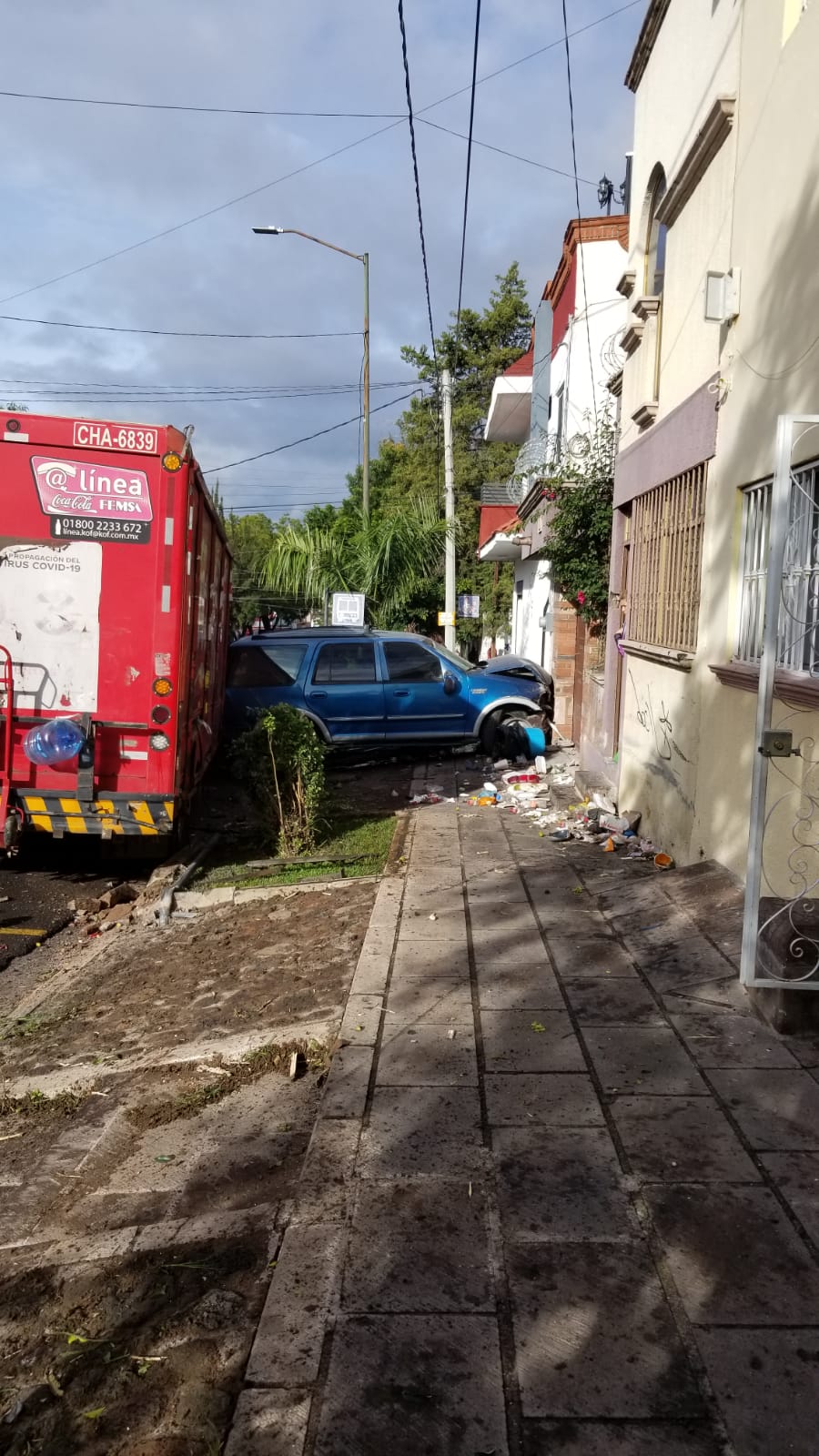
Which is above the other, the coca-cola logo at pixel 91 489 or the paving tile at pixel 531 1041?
the coca-cola logo at pixel 91 489

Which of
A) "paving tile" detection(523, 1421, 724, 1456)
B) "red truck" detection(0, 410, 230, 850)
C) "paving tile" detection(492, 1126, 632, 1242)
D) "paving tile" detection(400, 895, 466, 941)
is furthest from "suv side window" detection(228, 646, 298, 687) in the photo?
"paving tile" detection(523, 1421, 724, 1456)

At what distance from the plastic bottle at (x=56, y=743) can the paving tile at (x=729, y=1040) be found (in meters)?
4.13

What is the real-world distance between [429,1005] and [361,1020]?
0.35 meters

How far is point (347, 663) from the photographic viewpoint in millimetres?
13516

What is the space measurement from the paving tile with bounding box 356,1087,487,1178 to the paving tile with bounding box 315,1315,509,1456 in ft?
2.38

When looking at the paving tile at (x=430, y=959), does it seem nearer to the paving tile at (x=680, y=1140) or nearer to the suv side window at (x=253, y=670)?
the paving tile at (x=680, y=1140)

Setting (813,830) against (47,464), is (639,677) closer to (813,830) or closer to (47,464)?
(813,830)

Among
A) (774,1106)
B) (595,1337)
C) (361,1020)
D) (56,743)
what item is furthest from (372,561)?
(595,1337)

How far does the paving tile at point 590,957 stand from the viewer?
17.1ft

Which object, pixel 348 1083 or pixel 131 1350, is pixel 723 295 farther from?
pixel 131 1350

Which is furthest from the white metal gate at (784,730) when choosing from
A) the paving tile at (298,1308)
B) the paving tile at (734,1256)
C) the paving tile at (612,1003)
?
the paving tile at (298,1308)

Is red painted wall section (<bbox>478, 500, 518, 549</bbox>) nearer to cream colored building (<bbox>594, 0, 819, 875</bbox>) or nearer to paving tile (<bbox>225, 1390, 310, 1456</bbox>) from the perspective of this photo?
cream colored building (<bbox>594, 0, 819, 875</bbox>)

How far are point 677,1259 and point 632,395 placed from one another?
27.3 feet

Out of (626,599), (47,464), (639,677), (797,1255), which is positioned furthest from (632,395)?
(797,1255)
